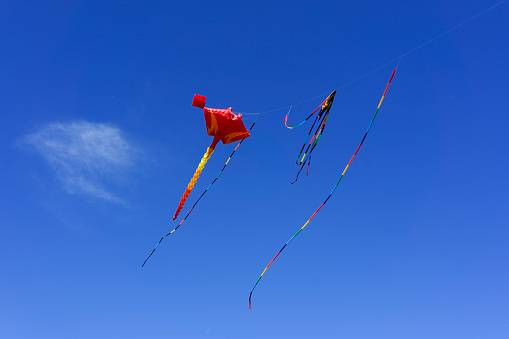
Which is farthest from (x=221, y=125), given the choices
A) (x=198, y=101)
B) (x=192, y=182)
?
(x=192, y=182)

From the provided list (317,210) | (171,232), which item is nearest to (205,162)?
(171,232)

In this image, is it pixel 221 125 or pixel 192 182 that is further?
pixel 221 125

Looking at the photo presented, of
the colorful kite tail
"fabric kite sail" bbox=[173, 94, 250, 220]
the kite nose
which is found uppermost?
the kite nose

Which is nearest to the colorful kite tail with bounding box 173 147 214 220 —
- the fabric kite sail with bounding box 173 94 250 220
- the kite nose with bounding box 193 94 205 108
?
the fabric kite sail with bounding box 173 94 250 220

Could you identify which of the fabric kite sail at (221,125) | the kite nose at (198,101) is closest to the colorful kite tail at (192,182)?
the fabric kite sail at (221,125)

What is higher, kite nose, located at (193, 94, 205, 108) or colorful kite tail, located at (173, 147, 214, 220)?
kite nose, located at (193, 94, 205, 108)

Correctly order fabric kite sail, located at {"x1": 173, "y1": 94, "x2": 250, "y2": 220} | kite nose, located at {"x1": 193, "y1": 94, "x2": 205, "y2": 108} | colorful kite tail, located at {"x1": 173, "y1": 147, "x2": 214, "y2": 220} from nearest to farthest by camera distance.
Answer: colorful kite tail, located at {"x1": 173, "y1": 147, "x2": 214, "y2": 220} < kite nose, located at {"x1": 193, "y1": 94, "x2": 205, "y2": 108} < fabric kite sail, located at {"x1": 173, "y1": 94, "x2": 250, "y2": 220}

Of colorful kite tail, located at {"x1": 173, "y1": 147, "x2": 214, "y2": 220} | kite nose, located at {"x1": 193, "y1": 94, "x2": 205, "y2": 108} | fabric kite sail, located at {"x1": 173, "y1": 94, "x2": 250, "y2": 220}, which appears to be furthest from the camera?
fabric kite sail, located at {"x1": 173, "y1": 94, "x2": 250, "y2": 220}

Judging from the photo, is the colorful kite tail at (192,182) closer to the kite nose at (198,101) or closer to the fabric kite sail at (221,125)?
the fabric kite sail at (221,125)

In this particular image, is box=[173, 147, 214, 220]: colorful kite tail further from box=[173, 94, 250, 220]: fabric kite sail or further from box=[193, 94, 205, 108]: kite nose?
box=[193, 94, 205, 108]: kite nose

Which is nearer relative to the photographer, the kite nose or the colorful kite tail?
the colorful kite tail

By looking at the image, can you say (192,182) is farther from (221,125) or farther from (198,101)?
(198,101)

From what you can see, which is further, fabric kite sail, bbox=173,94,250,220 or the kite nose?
fabric kite sail, bbox=173,94,250,220

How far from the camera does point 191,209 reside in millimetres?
8156
